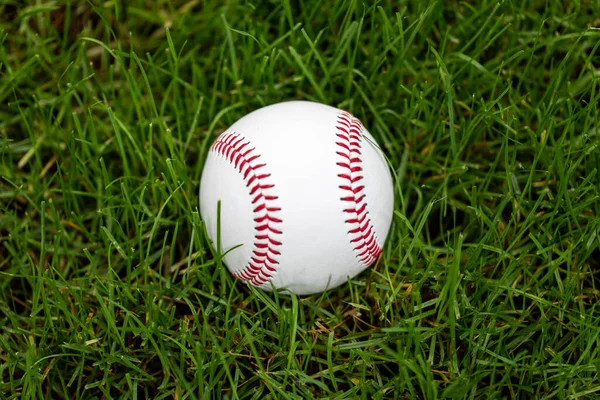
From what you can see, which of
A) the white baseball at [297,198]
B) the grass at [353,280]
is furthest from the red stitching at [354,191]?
the grass at [353,280]

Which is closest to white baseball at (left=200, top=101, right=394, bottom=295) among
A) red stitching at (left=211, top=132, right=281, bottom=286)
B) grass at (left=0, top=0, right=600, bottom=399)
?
red stitching at (left=211, top=132, right=281, bottom=286)

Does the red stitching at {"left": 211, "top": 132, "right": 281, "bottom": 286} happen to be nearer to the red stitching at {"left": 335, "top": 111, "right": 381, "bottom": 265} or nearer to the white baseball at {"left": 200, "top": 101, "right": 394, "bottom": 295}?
the white baseball at {"left": 200, "top": 101, "right": 394, "bottom": 295}

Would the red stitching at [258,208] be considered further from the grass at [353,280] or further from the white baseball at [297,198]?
the grass at [353,280]

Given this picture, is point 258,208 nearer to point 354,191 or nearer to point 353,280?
point 354,191

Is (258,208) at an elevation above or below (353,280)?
above

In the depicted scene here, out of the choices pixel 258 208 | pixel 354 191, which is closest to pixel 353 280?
pixel 354 191

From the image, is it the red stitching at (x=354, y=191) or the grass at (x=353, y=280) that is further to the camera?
the grass at (x=353, y=280)

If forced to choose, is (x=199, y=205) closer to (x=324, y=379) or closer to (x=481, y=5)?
(x=324, y=379)
